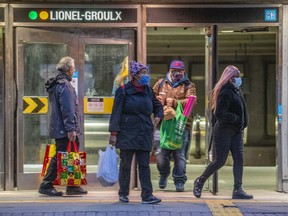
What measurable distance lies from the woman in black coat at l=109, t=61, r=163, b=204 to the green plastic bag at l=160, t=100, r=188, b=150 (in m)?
1.03

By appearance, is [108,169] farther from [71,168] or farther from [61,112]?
[61,112]

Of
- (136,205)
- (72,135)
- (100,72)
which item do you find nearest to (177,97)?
(100,72)

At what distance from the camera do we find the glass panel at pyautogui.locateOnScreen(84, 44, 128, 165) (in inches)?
328

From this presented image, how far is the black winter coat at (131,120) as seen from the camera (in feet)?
22.7

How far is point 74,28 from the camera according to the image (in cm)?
824

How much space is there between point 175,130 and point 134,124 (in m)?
1.31

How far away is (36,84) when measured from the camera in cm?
830

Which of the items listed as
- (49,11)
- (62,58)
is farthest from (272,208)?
(49,11)

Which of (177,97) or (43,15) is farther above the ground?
(43,15)

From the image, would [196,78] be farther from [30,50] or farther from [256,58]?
[30,50]

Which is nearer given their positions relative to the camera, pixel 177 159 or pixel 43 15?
pixel 43 15

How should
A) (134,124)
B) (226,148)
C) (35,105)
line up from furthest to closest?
(35,105) → (226,148) → (134,124)

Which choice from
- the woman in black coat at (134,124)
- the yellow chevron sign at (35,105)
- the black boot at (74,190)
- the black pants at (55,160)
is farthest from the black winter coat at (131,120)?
the yellow chevron sign at (35,105)

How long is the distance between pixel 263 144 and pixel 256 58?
65.8 inches
